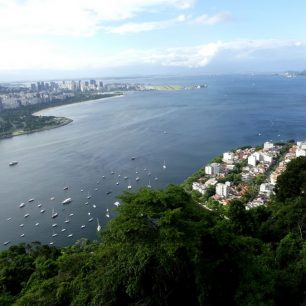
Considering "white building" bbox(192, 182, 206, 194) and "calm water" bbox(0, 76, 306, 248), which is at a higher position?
"white building" bbox(192, 182, 206, 194)

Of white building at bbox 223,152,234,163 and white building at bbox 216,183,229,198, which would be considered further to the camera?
white building at bbox 223,152,234,163

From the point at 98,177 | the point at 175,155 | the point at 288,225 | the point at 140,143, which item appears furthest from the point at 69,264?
the point at 140,143

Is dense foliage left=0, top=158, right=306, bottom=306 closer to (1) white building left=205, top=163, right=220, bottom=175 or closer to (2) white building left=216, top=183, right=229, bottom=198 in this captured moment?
(2) white building left=216, top=183, right=229, bottom=198

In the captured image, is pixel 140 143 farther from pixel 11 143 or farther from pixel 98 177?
pixel 11 143

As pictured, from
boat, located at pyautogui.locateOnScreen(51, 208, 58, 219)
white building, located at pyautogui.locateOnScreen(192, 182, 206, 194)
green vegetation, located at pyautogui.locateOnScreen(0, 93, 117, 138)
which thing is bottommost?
boat, located at pyautogui.locateOnScreen(51, 208, 58, 219)

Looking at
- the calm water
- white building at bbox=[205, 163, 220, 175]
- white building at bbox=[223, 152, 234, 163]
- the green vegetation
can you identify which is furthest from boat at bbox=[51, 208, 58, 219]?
the green vegetation

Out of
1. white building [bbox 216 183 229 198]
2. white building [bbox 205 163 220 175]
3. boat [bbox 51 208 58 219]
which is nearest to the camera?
white building [bbox 216 183 229 198]

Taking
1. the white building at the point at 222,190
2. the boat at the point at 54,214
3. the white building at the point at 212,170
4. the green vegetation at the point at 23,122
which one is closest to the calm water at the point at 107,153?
the boat at the point at 54,214

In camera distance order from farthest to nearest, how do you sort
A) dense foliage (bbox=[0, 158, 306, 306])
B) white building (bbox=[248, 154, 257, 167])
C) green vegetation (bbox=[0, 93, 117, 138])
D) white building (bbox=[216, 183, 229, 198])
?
green vegetation (bbox=[0, 93, 117, 138]), white building (bbox=[248, 154, 257, 167]), white building (bbox=[216, 183, 229, 198]), dense foliage (bbox=[0, 158, 306, 306])

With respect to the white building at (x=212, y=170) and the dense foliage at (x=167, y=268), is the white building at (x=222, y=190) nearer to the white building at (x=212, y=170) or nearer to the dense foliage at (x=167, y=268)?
the white building at (x=212, y=170)
